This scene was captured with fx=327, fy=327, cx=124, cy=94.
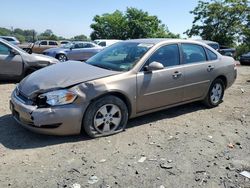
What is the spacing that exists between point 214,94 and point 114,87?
2.96 meters

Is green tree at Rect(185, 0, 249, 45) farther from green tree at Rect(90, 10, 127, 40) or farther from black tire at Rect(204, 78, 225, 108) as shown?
black tire at Rect(204, 78, 225, 108)

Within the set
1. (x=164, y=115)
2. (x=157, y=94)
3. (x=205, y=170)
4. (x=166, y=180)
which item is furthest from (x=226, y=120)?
(x=166, y=180)

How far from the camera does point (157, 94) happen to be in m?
5.64

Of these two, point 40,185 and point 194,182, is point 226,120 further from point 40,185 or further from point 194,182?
point 40,185

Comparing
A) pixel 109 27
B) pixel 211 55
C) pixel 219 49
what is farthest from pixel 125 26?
pixel 211 55

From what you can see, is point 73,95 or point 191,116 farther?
point 191,116

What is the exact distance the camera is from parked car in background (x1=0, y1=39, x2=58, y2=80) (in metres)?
9.07

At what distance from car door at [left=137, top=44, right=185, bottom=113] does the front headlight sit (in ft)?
3.95

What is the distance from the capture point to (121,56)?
5.77 meters

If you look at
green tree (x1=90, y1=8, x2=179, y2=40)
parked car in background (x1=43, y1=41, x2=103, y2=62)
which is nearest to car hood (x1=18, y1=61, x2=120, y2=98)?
parked car in background (x1=43, y1=41, x2=103, y2=62)

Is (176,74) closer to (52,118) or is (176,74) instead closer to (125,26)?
(52,118)

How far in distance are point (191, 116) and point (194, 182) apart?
2.73 meters

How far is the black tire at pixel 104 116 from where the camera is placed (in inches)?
190

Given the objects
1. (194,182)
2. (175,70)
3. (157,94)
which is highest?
(175,70)
